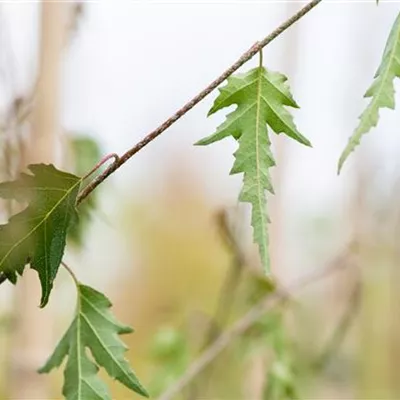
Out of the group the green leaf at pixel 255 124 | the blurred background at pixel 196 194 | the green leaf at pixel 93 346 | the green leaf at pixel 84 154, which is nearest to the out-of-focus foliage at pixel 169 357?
the blurred background at pixel 196 194

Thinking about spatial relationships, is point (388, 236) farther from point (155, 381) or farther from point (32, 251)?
point (32, 251)

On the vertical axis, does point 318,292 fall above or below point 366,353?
above

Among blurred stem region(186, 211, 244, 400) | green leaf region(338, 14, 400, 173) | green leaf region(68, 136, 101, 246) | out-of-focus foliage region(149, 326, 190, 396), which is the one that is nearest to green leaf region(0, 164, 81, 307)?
Answer: green leaf region(338, 14, 400, 173)

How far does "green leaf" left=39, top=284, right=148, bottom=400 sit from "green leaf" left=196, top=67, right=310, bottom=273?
0.39 feet

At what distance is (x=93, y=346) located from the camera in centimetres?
40

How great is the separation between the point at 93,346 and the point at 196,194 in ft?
10.1

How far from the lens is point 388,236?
5.97 feet

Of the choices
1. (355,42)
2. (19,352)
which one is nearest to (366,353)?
(355,42)

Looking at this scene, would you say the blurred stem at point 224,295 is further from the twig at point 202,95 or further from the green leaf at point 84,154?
the twig at point 202,95

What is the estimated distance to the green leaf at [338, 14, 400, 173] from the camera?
34cm

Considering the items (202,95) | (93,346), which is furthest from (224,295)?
(202,95)

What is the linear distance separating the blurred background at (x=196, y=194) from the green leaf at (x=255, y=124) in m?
0.03

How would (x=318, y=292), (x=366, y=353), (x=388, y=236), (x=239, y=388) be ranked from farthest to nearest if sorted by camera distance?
(x=318, y=292) < (x=366, y=353) < (x=388, y=236) < (x=239, y=388)

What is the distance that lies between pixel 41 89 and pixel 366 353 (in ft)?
4.92
